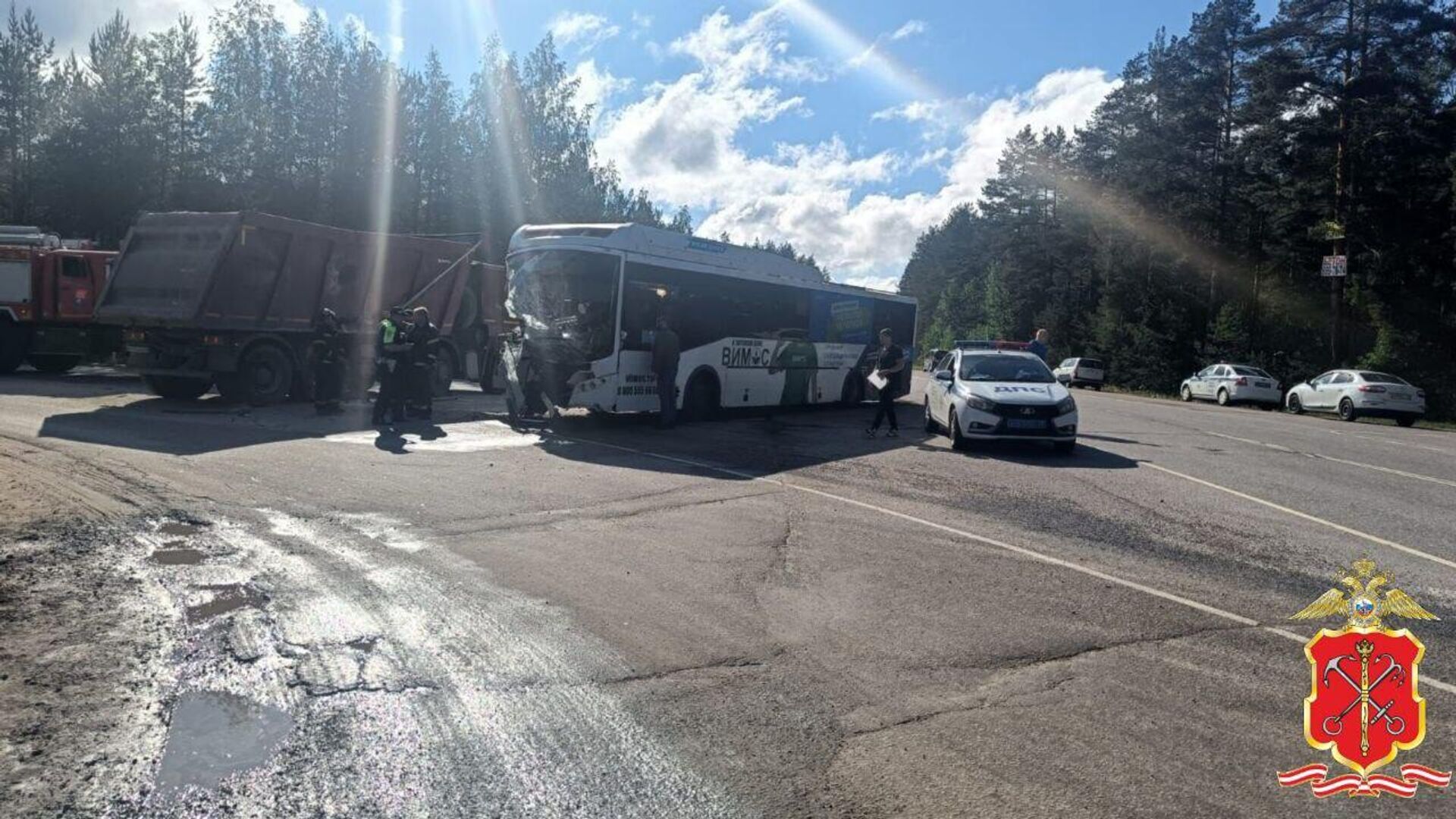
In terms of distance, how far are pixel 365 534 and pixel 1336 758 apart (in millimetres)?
6526

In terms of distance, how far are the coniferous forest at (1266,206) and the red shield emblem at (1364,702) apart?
37.6 meters

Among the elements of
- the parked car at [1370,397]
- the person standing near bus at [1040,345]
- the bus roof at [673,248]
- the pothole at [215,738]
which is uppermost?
the bus roof at [673,248]

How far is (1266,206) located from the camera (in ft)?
133

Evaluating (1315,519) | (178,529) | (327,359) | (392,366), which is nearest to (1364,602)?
(1315,519)

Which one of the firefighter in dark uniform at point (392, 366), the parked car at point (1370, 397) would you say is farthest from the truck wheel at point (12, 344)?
the parked car at point (1370, 397)

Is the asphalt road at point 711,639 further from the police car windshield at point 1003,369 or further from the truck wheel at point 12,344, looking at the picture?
the truck wheel at point 12,344

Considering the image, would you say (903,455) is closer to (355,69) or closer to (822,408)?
(822,408)

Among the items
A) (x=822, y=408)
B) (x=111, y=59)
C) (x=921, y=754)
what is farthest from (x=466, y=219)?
(x=921, y=754)

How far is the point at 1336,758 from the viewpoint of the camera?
3.79m

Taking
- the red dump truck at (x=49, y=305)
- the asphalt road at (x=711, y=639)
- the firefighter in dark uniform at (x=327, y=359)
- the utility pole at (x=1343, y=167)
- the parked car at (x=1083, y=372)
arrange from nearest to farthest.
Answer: the asphalt road at (x=711, y=639), the firefighter in dark uniform at (x=327, y=359), the red dump truck at (x=49, y=305), the utility pole at (x=1343, y=167), the parked car at (x=1083, y=372)

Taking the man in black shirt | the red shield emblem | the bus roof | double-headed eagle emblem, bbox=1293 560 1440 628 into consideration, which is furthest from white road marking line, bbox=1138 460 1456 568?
the bus roof

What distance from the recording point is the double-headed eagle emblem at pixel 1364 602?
5.82 m

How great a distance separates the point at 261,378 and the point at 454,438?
17.6 ft

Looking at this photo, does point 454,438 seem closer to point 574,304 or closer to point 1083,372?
point 574,304
